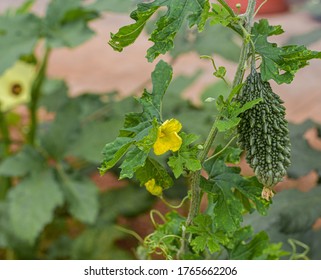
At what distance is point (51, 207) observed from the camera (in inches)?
44.4

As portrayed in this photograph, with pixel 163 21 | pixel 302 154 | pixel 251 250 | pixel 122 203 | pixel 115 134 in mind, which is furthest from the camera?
pixel 122 203

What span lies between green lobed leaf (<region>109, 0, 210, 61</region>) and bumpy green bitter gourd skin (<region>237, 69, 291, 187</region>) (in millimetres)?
56

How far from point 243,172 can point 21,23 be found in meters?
0.73

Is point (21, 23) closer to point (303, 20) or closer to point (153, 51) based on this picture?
point (303, 20)

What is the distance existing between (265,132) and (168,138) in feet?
0.21

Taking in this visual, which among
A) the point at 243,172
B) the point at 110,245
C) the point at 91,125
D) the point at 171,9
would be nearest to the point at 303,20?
the point at 91,125

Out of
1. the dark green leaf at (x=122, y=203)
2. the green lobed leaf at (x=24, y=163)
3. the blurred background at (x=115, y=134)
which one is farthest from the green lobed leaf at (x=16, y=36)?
the dark green leaf at (x=122, y=203)

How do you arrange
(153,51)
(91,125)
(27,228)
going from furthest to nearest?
(91,125) → (27,228) → (153,51)

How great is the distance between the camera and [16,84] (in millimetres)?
1419

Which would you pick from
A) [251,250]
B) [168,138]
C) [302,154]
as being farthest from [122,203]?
[168,138]

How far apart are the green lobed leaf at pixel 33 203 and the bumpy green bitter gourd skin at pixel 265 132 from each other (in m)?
0.71

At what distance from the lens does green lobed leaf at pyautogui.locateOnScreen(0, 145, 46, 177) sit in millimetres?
1169

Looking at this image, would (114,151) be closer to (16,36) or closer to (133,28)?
(133,28)

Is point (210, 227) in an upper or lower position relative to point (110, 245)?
upper
